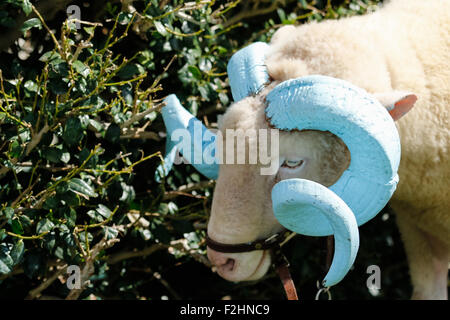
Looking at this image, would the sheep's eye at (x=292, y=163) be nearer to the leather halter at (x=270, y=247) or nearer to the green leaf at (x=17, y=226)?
the leather halter at (x=270, y=247)

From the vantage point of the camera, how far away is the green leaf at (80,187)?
89.9 inches

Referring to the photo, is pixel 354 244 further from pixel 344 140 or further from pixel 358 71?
pixel 358 71

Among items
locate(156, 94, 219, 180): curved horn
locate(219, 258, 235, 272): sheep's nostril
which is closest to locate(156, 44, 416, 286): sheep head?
locate(219, 258, 235, 272): sheep's nostril

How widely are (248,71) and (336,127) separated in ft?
1.60

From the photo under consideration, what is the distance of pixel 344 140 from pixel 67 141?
→ 1150mm

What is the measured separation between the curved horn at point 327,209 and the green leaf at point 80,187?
78 cm

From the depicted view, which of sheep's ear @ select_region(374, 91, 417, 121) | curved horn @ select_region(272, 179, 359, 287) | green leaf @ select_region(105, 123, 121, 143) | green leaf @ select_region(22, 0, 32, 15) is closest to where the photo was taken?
curved horn @ select_region(272, 179, 359, 287)

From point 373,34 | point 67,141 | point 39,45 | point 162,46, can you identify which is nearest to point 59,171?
point 67,141

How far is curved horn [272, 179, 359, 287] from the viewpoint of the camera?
1.96 meters

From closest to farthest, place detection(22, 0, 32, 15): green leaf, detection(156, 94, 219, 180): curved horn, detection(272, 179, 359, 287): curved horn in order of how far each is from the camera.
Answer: detection(272, 179, 359, 287): curved horn, detection(22, 0, 32, 15): green leaf, detection(156, 94, 219, 180): curved horn

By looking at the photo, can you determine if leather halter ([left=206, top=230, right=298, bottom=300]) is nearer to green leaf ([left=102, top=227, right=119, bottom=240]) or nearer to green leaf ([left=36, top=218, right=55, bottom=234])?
green leaf ([left=102, top=227, right=119, bottom=240])

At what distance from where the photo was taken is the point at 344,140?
208 cm

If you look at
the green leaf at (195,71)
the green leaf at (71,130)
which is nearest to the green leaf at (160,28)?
the green leaf at (195,71)

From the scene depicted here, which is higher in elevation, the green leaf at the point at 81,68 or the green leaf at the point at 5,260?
the green leaf at the point at 81,68
